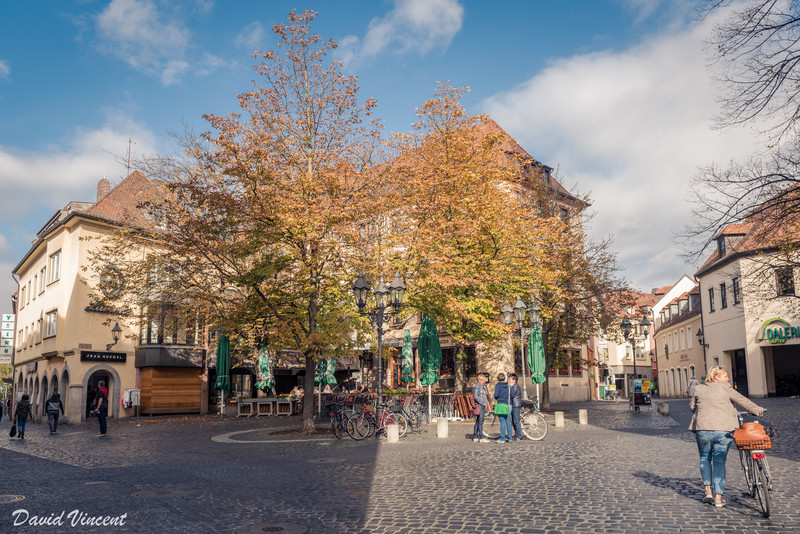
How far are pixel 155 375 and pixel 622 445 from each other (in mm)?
26693

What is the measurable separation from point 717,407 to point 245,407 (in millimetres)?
25724

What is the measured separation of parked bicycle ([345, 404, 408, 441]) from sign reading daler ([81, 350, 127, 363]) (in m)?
19.8

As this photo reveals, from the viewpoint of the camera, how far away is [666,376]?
6003 centimetres

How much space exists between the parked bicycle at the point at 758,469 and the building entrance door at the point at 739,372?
36867mm

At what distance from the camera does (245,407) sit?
30719 mm

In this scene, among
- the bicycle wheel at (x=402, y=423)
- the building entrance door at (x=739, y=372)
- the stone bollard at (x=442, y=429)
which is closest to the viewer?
the stone bollard at (x=442, y=429)

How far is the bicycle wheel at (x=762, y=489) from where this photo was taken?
7.22 metres

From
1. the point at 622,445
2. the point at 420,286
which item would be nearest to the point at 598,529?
the point at 622,445

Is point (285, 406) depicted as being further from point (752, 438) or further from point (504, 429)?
point (752, 438)

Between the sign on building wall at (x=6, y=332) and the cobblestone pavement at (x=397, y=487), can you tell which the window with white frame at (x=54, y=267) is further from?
the sign on building wall at (x=6, y=332)

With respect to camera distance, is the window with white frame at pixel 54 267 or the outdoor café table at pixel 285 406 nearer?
the outdoor café table at pixel 285 406

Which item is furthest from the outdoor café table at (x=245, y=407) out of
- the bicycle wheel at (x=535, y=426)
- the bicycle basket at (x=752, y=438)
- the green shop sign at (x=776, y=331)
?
the green shop sign at (x=776, y=331)

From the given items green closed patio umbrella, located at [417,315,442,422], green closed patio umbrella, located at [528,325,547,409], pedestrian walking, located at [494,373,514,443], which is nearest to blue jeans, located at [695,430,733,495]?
pedestrian walking, located at [494,373,514,443]

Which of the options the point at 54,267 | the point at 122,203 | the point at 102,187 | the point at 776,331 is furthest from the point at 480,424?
the point at 102,187
